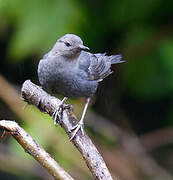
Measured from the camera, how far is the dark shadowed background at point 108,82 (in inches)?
219

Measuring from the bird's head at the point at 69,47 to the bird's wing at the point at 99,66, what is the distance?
0.35 m

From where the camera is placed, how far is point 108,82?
659cm

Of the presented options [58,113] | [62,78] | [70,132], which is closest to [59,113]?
[58,113]

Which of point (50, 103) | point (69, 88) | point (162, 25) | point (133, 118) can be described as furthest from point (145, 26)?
point (50, 103)

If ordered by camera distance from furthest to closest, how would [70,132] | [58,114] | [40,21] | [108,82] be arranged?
1. [108,82]
2. [40,21]
3. [58,114]
4. [70,132]

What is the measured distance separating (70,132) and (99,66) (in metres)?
1.56

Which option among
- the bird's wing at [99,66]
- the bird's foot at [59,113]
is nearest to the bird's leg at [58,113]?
the bird's foot at [59,113]

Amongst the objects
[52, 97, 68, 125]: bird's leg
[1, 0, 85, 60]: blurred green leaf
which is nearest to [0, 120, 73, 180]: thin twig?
[52, 97, 68, 125]: bird's leg

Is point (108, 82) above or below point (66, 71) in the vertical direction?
below

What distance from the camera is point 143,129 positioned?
6.83 meters

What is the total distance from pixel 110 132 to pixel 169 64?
1234 mm

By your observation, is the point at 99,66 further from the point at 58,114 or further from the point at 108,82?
the point at 108,82

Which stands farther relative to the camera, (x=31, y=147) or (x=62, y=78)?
(x=62, y=78)

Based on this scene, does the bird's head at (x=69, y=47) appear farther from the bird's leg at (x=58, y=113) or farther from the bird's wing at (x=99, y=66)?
the bird's leg at (x=58, y=113)
